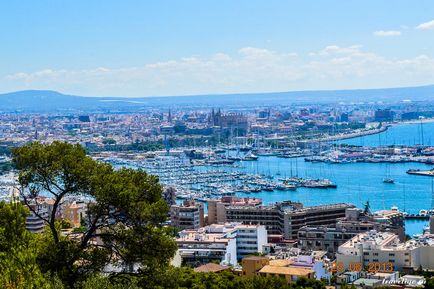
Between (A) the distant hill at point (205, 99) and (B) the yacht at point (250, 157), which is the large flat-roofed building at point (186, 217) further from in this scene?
(A) the distant hill at point (205, 99)

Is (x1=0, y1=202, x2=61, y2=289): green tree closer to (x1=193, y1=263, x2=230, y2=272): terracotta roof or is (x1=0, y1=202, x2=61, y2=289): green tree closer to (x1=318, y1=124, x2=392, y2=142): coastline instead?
(x1=193, y1=263, x2=230, y2=272): terracotta roof

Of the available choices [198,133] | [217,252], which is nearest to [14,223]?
[217,252]

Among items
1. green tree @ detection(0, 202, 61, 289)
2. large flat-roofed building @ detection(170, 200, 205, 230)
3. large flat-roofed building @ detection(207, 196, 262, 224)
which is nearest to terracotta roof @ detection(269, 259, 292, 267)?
large flat-roofed building @ detection(170, 200, 205, 230)

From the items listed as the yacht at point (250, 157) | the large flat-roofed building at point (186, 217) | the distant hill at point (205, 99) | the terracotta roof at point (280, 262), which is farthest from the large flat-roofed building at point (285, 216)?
the distant hill at point (205, 99)

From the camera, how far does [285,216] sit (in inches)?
679

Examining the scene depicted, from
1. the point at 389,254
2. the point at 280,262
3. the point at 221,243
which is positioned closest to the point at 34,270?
the point at 280,262

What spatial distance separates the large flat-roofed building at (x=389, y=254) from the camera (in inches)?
518

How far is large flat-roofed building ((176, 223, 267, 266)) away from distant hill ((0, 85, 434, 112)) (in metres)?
103

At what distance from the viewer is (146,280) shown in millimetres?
5711

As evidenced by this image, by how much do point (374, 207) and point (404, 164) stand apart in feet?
45.9

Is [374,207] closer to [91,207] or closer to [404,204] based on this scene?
[404,204]

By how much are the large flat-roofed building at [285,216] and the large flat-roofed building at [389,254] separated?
3525 mm

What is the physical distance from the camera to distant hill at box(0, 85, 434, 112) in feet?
411

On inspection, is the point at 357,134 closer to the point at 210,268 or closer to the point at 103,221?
the point at 210,268
